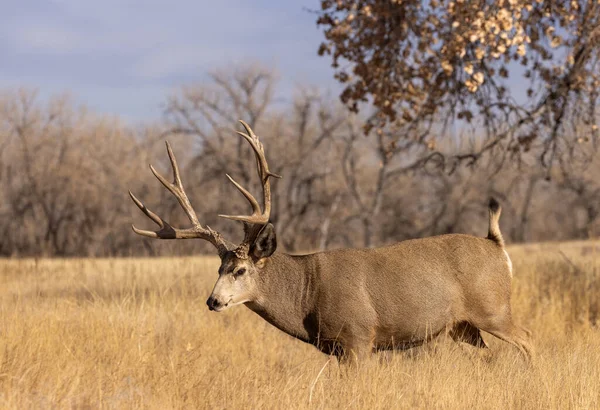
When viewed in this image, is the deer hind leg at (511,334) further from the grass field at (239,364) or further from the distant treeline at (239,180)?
the distant treeline at (239,180)

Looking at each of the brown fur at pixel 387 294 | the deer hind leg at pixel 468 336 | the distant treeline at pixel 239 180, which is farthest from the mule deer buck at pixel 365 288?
the distant treeline at pixel 239 180

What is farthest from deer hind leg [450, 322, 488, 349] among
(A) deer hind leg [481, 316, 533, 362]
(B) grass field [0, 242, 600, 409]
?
(A) deer hind leg [481, 316, 533, 362]

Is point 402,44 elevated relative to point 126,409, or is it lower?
elevated

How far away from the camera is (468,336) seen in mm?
7441

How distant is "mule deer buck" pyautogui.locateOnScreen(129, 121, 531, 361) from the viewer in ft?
21.7

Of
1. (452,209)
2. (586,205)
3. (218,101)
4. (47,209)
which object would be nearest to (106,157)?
(47,209)

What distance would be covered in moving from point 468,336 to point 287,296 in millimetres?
1967

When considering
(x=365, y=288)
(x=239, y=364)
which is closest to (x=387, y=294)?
(x=365, y=288)

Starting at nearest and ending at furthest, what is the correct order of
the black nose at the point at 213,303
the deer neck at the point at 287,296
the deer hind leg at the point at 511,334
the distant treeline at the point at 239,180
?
the black nose at the point at 213,303 < the deer neck at the point at 287,296 < the deer hind leg at the point at 511,334 < the distant treeline at the point at 239,180

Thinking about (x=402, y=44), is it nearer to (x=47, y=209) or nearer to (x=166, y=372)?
(x=166, y=372)

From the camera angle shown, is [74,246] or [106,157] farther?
[106,157]

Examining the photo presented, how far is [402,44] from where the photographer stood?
33.3 feet

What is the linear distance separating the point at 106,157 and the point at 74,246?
6674 mm

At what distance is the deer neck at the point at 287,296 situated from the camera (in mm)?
6781
